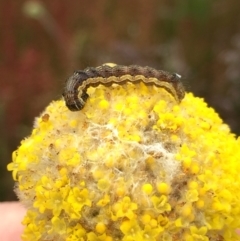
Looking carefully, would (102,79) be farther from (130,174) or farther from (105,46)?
(105,46)

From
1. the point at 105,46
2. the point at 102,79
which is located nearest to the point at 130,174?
the point at 102,79

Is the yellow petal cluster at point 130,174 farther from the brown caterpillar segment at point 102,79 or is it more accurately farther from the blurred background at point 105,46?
the blurred background at point 105,46

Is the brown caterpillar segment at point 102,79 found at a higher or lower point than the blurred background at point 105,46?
lower

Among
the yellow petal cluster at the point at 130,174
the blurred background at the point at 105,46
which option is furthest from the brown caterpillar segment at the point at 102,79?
the blurred background at the point at 105,46

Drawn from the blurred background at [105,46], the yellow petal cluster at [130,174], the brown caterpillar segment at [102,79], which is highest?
the blurred background at [105,46]

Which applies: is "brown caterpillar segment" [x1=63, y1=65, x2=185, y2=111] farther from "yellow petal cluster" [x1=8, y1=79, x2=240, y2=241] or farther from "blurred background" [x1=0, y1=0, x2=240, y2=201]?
"blurred background" [x1=0, y1=0, x2=240, y2=201]

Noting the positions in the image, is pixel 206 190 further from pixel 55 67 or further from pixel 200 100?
pixel 55 67
